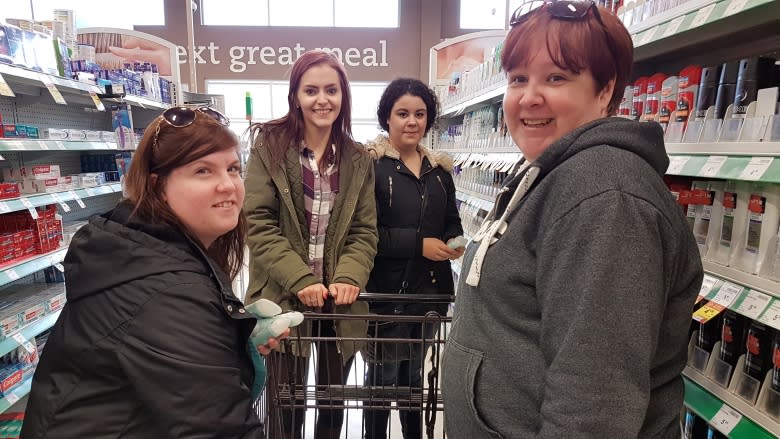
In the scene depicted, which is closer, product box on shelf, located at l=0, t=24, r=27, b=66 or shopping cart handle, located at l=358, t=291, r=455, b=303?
shopping cart handle, located at l=358, t=291, r=455, b=303

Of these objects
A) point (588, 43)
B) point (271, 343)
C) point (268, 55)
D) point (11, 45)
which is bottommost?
point (271, 343)

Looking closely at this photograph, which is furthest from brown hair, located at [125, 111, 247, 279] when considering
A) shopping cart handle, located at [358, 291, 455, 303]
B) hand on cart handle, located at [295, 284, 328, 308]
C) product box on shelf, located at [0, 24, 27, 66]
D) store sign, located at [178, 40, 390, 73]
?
store sign, located at [178, 40, 390, 73]

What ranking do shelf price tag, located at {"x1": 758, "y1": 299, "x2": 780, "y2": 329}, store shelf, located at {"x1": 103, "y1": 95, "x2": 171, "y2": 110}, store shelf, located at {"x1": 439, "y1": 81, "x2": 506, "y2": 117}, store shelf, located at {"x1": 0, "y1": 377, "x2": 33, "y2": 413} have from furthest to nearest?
store shelf, located at {"x1": 103, "y1": 95, "x2": 171, "y2": 110}
store shelf, located at {"x1": 439, "y1": 81, "x2": 506, "y2": 117}
store shelf, located at {"x1": 0, "y1": 377, "x2": 33, "y2": 413}
shelf price tag, located at {"x1": 758, "y1": 299, "x2": 780, "y2": 329}

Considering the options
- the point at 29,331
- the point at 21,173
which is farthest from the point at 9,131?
the point at 29,331

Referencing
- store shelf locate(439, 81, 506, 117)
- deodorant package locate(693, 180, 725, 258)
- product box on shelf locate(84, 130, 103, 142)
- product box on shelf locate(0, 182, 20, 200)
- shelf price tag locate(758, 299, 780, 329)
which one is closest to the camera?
shelf price tag locate(758, 299, 780, 329)

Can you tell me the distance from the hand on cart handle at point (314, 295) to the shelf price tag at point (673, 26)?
127 centimetres

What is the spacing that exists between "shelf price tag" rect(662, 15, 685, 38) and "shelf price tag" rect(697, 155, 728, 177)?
350mm

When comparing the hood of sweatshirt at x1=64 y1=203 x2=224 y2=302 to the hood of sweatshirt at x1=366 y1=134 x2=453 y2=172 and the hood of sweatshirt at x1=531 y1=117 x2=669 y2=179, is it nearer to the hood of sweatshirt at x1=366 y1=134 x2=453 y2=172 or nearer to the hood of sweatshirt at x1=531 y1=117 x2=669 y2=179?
the hood of sweatshirt at x1=531 y1=117 x2=669 y2=179

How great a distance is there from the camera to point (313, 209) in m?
1.81

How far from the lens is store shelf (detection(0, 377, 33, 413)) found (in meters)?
2.39

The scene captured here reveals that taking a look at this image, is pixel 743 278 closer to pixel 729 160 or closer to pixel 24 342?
pixel 729 160

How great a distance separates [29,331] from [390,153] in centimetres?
225

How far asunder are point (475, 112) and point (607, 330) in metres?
3.56

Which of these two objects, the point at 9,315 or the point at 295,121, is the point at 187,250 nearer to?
the point at 295,121
